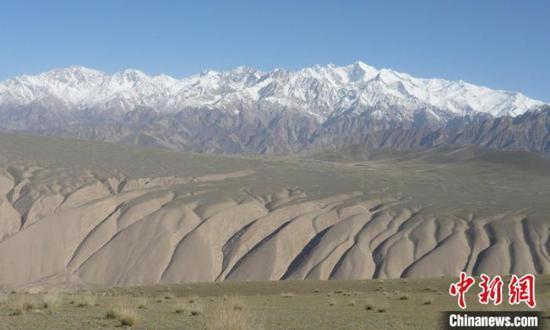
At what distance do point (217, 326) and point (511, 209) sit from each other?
11451cm

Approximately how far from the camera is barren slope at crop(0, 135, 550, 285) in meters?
96.6

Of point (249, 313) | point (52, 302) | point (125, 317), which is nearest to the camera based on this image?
point (125, 317)

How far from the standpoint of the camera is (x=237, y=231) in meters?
112

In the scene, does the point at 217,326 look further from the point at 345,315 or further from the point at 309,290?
the point at 309,290

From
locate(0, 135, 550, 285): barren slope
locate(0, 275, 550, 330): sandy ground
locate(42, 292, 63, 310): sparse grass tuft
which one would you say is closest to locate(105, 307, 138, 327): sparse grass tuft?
locate(0, 275, 550, 330): sandy ground

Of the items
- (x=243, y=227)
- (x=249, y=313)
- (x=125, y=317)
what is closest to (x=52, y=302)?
(x=125, y=317)

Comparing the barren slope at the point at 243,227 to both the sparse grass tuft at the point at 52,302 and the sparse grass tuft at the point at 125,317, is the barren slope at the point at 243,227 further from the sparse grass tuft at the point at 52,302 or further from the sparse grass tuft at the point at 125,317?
the sparse grass tuft at the point at 125,317

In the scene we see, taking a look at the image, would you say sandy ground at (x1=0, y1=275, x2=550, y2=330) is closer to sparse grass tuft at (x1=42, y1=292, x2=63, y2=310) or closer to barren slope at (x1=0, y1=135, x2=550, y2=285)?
sparse grass tuft at (x1=42, y1=292, x2=63, y2=310)

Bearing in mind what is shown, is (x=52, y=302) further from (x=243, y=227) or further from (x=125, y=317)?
(x=243, y=227)

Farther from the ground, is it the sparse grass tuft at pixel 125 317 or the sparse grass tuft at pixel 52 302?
the sparse grass tuft at pixel 125 317

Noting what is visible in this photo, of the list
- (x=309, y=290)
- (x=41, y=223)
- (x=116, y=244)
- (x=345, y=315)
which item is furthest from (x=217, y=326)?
(x=41, y=223)

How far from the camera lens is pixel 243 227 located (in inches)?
4466

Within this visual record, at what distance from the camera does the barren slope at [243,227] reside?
96.6 meters

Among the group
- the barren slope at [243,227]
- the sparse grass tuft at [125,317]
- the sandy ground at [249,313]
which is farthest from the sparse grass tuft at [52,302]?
the barren slope at [243,227]
